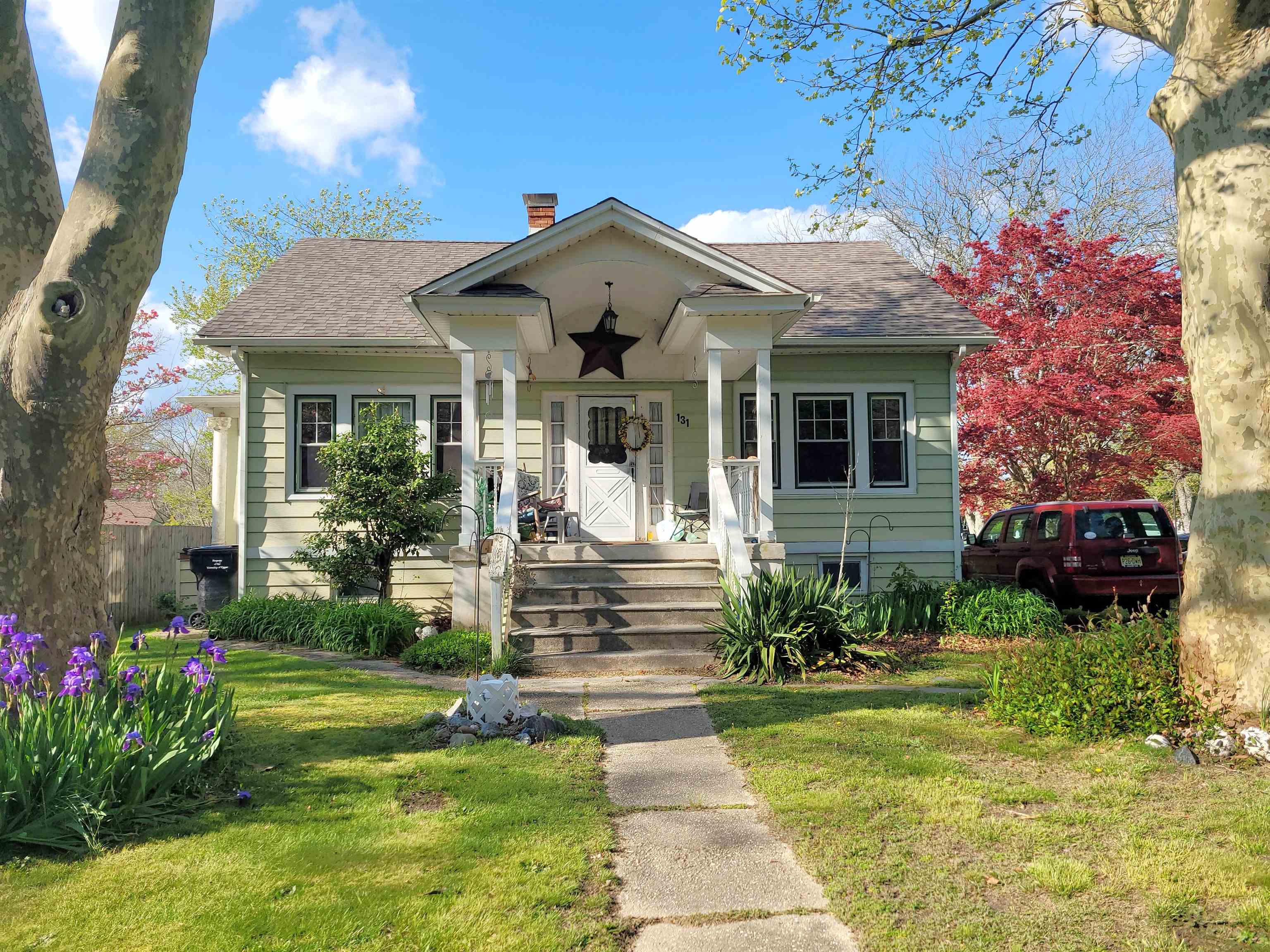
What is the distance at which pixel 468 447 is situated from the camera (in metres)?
9.96

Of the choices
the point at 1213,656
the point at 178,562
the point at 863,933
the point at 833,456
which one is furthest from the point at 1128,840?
the point at 178,562

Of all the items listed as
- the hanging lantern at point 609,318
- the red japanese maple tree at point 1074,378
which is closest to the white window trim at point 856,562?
the hanging lantern at point 609,318

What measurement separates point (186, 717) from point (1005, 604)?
9.12 metres

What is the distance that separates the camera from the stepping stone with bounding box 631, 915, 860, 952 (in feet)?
9.57

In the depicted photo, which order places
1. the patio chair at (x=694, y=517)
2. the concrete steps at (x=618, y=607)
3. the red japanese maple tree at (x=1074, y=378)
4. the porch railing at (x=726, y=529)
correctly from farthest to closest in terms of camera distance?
1. the red japanese maple tree at (x=1074, y=378)
2. the patio chair at (x=694, y=517)
3. the porch railing at (x=726, y=529)
4. the concrete steps at (x=618, y=607)

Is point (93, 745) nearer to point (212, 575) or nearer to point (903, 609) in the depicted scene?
point (212, 575)

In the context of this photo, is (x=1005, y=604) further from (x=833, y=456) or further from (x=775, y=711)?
(x=775, y=711)

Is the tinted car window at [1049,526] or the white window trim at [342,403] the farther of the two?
the white window trim at [342,403]

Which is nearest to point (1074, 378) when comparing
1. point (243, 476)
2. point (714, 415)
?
point (714, 415)

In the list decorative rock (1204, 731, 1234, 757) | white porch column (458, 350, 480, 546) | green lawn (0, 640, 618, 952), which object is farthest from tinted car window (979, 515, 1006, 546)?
green lawn (0, 640, 618, 952)

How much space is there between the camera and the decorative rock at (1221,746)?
4887 millimetres

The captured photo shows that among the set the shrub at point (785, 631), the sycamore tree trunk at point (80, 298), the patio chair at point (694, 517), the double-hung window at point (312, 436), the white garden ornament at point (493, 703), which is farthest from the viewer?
the double-hung window at point (312, 436)

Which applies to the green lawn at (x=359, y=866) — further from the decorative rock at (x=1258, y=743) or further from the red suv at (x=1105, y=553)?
the red suv at (x=1105, y=553)

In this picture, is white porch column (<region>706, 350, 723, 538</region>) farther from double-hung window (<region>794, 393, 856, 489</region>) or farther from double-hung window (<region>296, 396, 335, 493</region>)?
double-hung window (<region>296, 396, 335, 493</region>)
